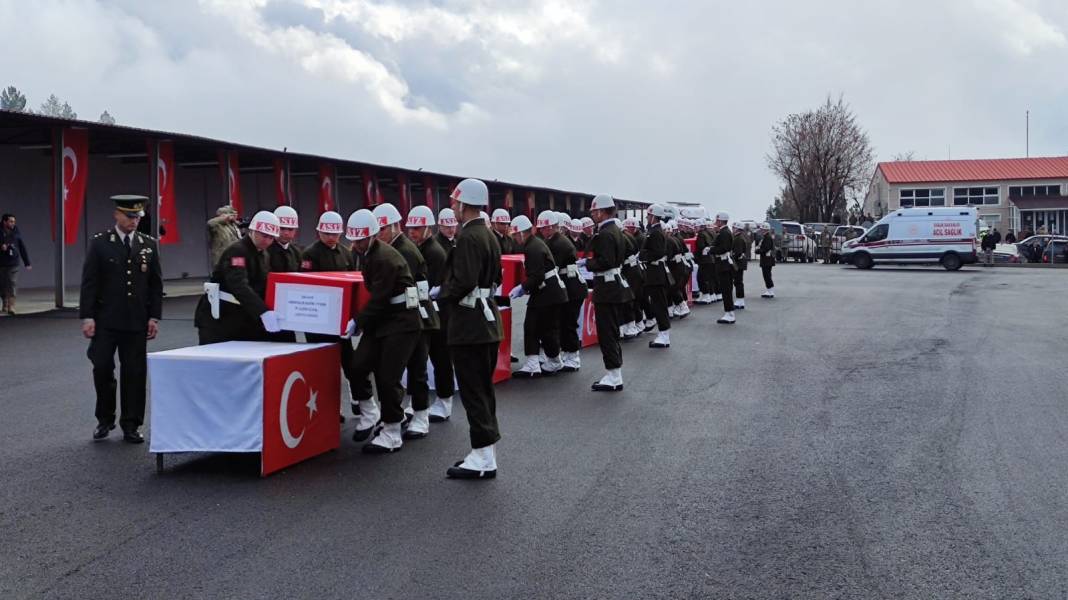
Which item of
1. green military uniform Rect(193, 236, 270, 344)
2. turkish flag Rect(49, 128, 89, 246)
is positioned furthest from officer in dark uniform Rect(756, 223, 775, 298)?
green military uniform Rect(193, 236, 270, 344)

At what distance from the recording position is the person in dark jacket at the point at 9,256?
706 inches

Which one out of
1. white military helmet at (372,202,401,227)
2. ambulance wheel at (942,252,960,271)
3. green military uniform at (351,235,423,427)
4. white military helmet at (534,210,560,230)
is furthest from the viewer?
ambulance wheel at (942,252,960,271)

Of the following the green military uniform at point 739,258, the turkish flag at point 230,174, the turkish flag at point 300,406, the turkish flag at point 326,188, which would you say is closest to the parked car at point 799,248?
the turkish flag at point 326,188

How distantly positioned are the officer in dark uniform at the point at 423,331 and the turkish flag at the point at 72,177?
14661mm

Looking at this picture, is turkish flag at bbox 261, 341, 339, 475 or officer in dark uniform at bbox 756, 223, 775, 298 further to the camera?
officer in dark uniform at bbox 756, 223, 775, 298

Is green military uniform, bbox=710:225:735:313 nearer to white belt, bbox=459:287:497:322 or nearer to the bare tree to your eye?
white belt, bbox=459:287:497:322

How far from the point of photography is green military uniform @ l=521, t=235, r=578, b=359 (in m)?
11.2

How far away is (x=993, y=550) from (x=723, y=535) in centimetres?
144

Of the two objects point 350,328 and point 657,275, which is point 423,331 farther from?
point 657,275

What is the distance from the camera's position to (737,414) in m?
9.12

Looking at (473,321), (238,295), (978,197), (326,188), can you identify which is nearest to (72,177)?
(326,188)

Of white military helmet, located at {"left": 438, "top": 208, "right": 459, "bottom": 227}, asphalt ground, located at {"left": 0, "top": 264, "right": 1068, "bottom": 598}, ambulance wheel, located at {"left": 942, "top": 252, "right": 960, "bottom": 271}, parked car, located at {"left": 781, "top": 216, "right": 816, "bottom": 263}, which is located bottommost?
asphalt ground, located at {"left": 0, "top": 264, "right": 1068, "bottom": 598}

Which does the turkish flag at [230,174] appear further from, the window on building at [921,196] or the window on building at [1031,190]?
the window on building at [1031,190]

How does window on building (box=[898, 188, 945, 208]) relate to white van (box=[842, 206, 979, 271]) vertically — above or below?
above
